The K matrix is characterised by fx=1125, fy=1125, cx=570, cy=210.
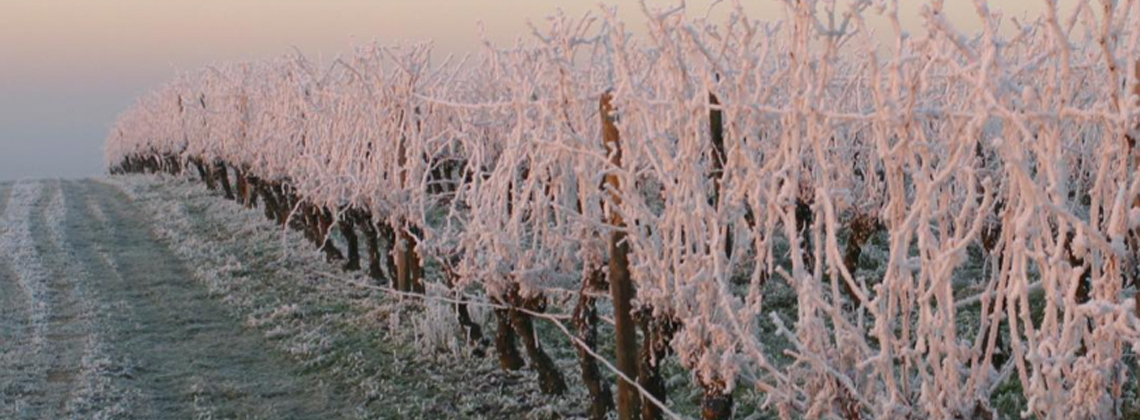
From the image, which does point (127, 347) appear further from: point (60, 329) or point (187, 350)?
point (60, 329)

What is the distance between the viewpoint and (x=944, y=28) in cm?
320

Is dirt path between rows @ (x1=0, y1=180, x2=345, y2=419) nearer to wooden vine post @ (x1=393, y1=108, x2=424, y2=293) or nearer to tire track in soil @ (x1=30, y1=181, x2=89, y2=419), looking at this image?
tire track in soil @ (x1=30, y1=181, x2=89, y2=419)

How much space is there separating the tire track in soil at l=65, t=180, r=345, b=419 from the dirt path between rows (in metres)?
0.01

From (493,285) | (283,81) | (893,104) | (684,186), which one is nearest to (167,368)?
(493,285)

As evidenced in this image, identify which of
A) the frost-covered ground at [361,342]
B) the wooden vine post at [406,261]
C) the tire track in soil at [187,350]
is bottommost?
the tire track in soil at [187,350]

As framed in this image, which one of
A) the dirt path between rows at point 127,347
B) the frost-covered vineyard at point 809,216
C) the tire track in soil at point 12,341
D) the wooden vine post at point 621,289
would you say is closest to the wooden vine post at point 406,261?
the frost-covered vineyard at point 809,216

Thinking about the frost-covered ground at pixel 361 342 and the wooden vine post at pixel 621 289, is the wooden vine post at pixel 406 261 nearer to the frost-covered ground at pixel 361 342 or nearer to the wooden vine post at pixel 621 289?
the frost-covered ground at pixel 361 342

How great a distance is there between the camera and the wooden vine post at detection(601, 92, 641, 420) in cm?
575

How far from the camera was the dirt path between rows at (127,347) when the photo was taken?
782 cm

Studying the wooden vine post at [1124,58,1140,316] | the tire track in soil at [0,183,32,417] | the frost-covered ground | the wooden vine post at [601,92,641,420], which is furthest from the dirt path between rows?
the wooden vine post at [1124,58,1140,316]

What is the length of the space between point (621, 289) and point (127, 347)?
5647 millimetres

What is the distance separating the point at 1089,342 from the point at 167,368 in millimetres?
7327

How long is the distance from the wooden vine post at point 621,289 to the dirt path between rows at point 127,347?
7.82 ft

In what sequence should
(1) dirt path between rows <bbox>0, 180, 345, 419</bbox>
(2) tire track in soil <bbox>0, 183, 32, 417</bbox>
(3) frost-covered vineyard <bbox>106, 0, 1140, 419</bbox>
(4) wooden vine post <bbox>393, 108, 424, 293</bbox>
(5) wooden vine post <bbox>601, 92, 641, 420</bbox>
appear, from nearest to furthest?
(3) frost-covered vineyard <bbox>106, 0, 1140, 419</bbox> → (5) wooden vine post <bbox>601, 92, 641, 420</bbox> → (1) dirt path between rows <bbox>0, 180, 345, 419</bbox> → (2) tire track in soil <bbox>0, 183, 32, 417</bbox> → (4) wooden vine post <bbox>393, 108, 424, 293</bbox>
